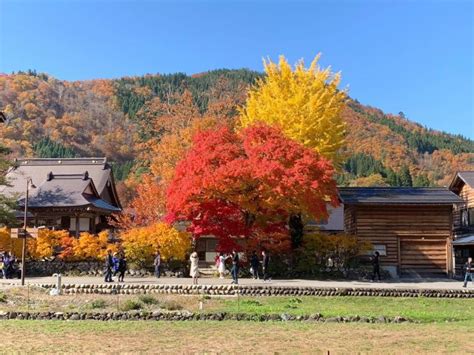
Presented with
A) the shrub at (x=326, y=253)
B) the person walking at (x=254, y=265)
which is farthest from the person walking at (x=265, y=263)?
the shrub at (x=326, y=253)

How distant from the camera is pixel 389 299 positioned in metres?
23.8

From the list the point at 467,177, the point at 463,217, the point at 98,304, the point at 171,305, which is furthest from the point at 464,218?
the point at 98,304

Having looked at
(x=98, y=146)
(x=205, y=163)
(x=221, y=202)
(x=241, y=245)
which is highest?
(x=98, y=146)

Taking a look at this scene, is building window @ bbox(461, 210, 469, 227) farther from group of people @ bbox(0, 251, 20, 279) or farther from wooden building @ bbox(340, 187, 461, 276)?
group of people @ bbox(0, 251, 20, 279)

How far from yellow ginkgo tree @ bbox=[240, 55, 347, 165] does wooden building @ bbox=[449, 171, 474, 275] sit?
12.2 meters

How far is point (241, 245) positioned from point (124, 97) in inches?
3342

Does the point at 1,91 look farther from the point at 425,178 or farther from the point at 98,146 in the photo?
the point at 425,178

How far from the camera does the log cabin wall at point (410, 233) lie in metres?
34.2

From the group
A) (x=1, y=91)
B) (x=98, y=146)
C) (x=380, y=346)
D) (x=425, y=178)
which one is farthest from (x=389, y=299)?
(x=1, y=91)

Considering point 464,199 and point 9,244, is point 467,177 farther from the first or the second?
point 9,244

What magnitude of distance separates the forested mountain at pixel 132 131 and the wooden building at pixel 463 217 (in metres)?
28.0

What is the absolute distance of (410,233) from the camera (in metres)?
34.2

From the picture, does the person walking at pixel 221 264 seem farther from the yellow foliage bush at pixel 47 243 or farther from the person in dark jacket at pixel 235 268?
the yellow foliage bush at pixel 47 243

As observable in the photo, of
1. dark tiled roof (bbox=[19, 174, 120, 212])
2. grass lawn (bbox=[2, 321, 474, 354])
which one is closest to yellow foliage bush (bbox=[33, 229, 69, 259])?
dark tiled roof (bbox=[19, 174, 120, 212])
